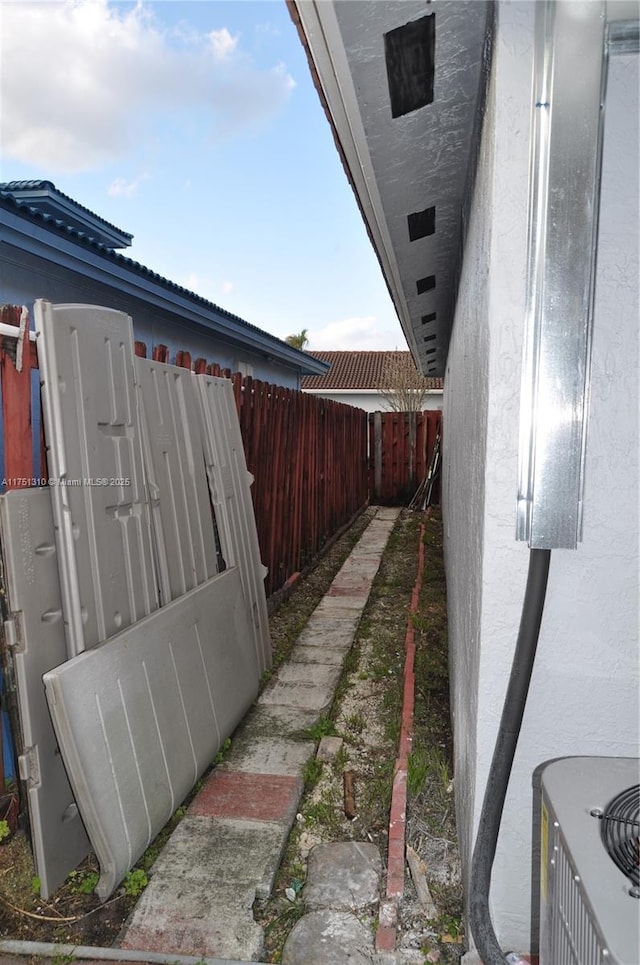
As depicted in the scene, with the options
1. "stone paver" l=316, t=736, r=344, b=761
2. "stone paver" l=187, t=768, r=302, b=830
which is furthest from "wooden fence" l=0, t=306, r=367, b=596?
"stone paver" l=316, t=736, r=344, b=761

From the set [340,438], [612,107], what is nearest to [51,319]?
[612,107]

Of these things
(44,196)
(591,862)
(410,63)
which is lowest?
(591,862)

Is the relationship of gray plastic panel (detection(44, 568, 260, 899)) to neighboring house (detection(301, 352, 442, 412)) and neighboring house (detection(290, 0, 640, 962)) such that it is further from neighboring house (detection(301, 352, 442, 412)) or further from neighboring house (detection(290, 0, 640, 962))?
neighboring house (detection(301, 352, 442, 412))

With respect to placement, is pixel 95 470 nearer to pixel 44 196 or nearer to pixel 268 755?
pixel 268 755

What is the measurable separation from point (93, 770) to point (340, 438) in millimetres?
8294

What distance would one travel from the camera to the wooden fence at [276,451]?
8.13 ft

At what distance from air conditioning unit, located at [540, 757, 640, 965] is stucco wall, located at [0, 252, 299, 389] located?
15.8 ft

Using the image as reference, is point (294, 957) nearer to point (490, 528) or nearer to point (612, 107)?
point (490, 528)

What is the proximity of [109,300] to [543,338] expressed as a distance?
538cm

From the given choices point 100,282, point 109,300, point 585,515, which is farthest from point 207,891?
point 109,300

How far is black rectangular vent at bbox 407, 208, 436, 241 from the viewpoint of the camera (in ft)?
10.4

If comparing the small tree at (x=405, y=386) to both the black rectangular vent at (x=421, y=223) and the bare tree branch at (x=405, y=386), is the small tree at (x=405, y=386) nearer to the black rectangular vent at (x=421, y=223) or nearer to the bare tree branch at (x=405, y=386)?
the bare tree branch at (x=405, y=386)

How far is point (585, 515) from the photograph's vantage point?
5.63 feet

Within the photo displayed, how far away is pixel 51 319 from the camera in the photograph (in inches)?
97.7
